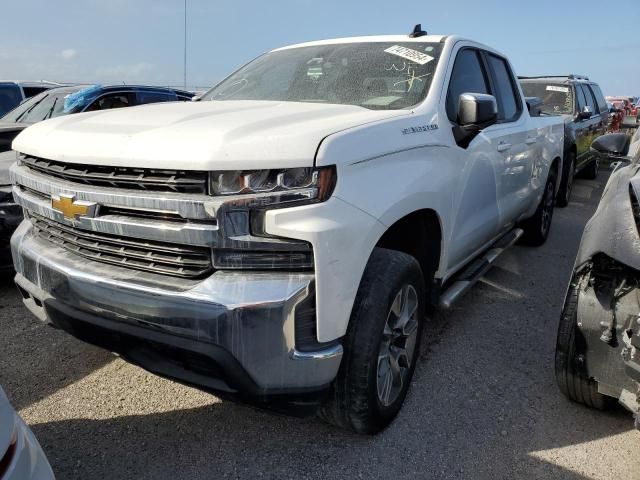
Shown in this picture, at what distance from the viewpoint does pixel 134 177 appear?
2.00 meters

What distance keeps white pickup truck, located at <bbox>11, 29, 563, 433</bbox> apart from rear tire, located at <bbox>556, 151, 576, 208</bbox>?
5417 millimetres

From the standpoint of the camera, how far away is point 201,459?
235 cm

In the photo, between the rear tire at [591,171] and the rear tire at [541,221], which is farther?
the rear tire at [591,171]

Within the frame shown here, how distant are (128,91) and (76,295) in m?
6.11

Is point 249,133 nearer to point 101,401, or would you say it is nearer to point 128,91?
point 101,401

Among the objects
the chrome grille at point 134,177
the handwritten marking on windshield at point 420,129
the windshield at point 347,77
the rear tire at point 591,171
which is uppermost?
the windshield at point 347,77

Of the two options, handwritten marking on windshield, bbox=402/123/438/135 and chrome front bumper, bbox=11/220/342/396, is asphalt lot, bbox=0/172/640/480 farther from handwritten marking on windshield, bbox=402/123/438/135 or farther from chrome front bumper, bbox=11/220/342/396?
handwritten marking on windshield, bbox=402/123/438/135

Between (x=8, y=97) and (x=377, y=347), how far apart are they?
34.6 feet

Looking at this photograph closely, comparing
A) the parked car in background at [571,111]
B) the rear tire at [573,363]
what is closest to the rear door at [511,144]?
the rear tire at [573,363]

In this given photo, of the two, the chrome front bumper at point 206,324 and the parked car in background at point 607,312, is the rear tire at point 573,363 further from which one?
the chrome front bumper at point 206,324

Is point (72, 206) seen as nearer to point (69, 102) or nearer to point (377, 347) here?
point (377, 347)

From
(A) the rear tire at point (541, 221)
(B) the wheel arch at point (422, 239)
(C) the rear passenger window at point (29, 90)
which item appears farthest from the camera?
(C) the rear passenger window at point (29, 90)

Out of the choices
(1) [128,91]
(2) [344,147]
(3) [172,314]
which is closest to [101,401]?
(3) [172,314]

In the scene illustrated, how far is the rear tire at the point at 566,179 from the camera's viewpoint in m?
7.63
